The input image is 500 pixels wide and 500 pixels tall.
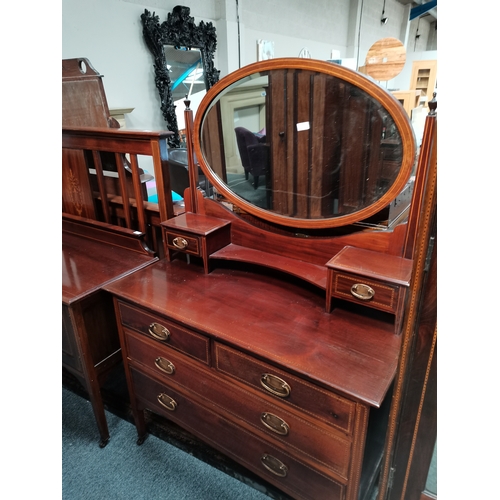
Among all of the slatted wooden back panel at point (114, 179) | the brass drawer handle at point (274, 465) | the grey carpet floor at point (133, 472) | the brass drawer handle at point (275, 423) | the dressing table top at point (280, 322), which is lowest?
the grey carpet floor at point (133, 472)

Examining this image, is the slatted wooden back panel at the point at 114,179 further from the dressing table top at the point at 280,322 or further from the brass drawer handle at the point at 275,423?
the brass drawer handle at the point at 275,423

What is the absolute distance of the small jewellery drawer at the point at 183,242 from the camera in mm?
1241

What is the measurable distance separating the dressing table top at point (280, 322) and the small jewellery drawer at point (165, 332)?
5 cm

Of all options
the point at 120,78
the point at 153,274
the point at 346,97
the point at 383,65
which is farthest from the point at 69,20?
the point at 346,97

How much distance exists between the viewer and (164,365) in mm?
1221

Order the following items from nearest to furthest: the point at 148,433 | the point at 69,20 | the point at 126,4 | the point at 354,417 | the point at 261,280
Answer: the point at 354,417 < the point at 261,280 < the point at 148,433 < the point at 69,20 < the point at 126,4

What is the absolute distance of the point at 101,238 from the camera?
5.46 ft

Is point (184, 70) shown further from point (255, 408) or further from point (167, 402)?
point (255, 408)

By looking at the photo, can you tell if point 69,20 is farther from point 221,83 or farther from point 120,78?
point 221,83

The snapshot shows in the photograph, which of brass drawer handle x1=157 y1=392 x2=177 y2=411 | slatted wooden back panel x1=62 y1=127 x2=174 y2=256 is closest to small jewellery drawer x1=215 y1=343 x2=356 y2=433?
brass drawer handle x1=157 y1=392 x2=177 y2=411

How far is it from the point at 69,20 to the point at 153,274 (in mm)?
2542

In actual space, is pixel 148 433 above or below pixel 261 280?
below

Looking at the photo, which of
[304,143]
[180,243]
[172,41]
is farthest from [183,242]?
[172,41]

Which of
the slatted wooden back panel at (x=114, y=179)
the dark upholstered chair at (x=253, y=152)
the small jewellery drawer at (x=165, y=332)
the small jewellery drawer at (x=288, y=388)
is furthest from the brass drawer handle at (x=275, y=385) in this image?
the slatted wooden back panel at (x=114, y=179)
